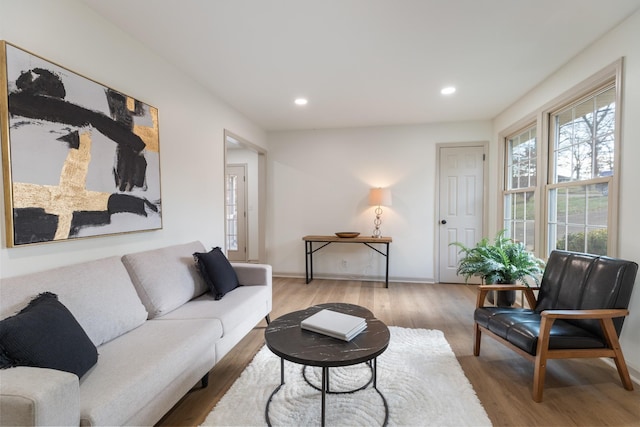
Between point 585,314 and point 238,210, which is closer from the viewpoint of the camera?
point 585,314

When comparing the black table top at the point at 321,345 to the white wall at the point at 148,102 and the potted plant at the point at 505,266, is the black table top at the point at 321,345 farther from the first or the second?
the potted plant at the point at 505,266

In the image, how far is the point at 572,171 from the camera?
2.66 m

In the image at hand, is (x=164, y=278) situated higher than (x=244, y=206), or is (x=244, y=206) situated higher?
(x=244, y=206)

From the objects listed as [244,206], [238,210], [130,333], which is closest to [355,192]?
[244,206]

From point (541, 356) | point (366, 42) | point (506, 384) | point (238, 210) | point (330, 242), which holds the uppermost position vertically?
point (366, 42)

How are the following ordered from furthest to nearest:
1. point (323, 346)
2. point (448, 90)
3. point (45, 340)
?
point (448, 90) < point (323, 346) < point (45, 340)

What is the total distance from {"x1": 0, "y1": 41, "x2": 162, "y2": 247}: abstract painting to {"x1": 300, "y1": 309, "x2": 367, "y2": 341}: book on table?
154cm

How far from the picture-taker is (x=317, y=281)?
4.62 meters

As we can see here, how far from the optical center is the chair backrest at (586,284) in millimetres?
1795

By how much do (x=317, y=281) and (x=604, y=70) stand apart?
396 cm

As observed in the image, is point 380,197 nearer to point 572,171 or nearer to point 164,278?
point 572,171

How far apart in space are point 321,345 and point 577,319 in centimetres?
175

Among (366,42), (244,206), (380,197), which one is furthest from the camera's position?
(244,206)

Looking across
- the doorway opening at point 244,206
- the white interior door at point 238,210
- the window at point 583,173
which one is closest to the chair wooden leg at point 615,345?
the window at point 583,173
